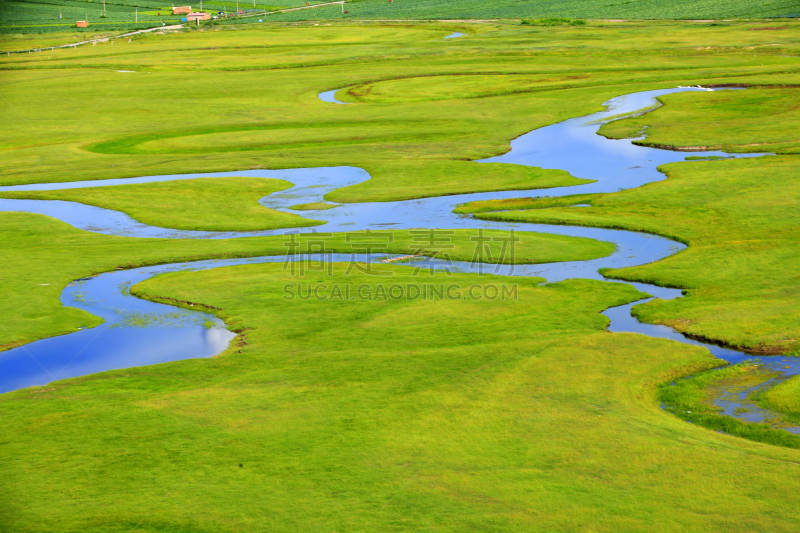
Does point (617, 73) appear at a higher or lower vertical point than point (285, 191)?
higher

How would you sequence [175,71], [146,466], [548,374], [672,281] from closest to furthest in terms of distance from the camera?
[146,466] → [548,374] → [672,281] → [175,71]

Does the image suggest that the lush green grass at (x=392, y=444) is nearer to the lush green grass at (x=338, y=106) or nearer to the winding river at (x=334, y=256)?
the winding river at (x=334, y=256)

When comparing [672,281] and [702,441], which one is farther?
[672,281]

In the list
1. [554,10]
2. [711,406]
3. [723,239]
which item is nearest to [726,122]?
[723,239]

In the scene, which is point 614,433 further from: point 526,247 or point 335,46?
point 335,46

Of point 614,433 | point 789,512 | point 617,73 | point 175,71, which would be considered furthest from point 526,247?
point 175,71

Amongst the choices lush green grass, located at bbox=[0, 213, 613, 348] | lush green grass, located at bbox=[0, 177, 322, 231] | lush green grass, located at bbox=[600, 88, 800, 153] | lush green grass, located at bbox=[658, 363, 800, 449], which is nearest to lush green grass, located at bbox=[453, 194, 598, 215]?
lush green grass, located at bbox=[0, 213, 613, 348]

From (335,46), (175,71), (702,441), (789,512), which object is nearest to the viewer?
(789,512)

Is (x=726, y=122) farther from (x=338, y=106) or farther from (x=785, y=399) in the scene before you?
(x=785, y=399)
